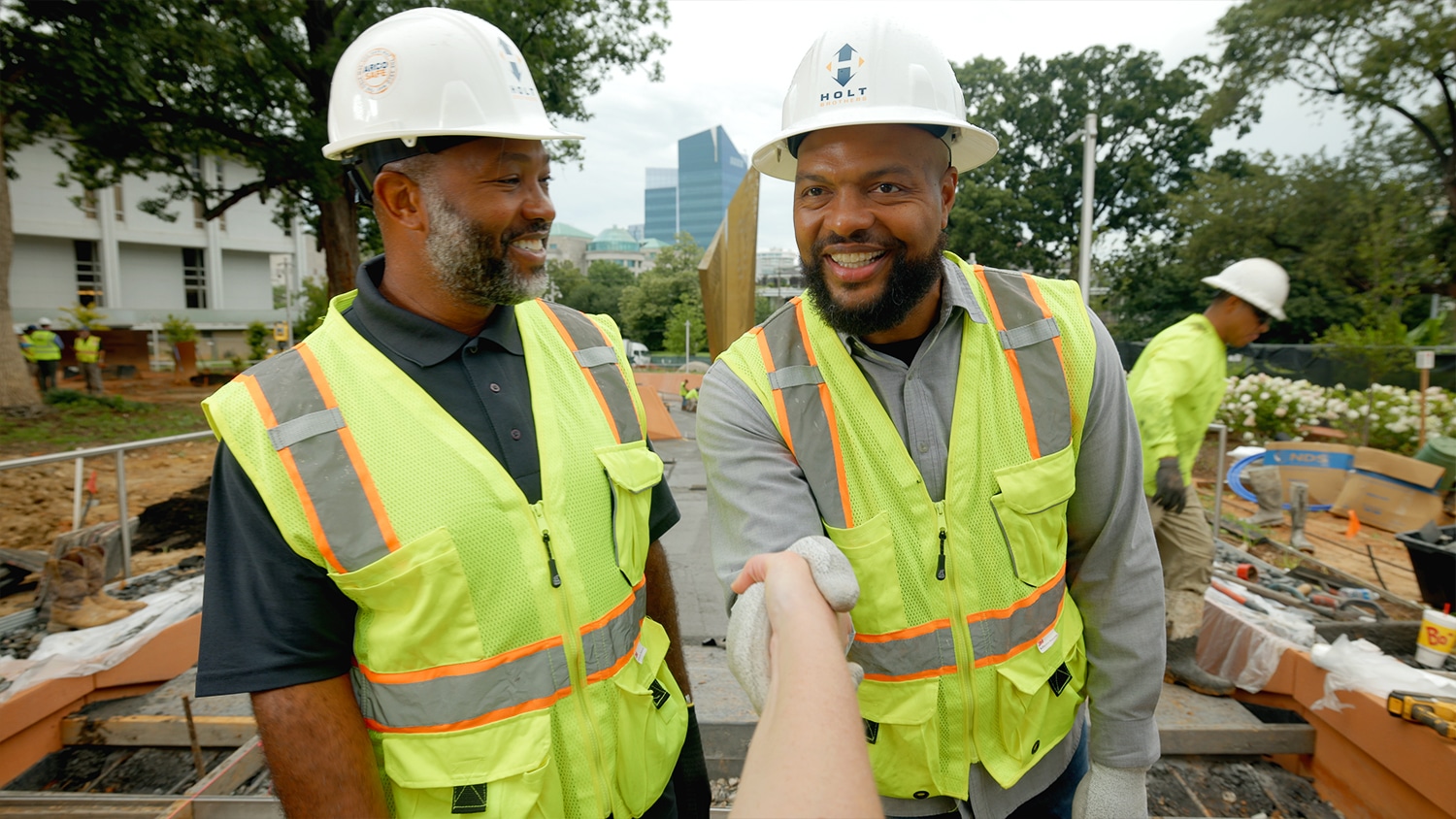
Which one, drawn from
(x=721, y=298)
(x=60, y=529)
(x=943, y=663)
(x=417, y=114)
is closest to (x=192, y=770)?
(x=417, y=114)

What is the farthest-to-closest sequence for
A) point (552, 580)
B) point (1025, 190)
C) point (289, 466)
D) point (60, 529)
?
point (1025, 190)
point (60, 529)
point (552, 580)
point (289, 466)

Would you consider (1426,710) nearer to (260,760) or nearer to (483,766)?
(483,766)

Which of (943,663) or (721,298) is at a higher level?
(721,298)

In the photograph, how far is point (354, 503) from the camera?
155 cm

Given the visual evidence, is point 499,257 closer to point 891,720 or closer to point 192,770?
point 891,720

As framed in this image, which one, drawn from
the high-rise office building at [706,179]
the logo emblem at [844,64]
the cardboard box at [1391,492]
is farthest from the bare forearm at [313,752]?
the high-rise office building at [706,179]

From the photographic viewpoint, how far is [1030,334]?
5.95 feet

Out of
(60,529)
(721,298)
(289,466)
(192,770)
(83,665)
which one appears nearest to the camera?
(289,466)

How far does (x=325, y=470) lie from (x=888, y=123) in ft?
4.87

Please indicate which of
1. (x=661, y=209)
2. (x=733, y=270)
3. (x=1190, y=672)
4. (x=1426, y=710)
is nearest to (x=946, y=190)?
(x=1426, y=710)

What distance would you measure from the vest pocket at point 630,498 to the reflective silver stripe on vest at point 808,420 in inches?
18.2

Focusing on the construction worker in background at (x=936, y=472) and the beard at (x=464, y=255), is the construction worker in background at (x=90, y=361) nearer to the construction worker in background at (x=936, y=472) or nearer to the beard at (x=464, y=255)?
the beard at (x=464, y=255)

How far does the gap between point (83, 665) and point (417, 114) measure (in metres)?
4.14

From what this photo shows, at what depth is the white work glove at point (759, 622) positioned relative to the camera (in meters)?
1.33
